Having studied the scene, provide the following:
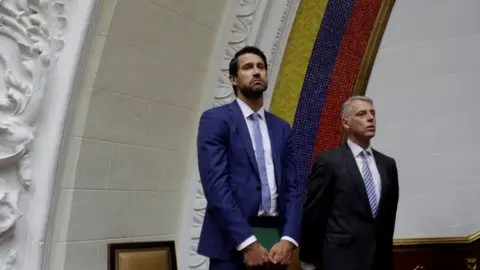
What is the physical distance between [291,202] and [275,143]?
0.61 feet

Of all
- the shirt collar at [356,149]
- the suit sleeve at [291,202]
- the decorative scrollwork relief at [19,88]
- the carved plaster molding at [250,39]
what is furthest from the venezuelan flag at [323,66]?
the decorative scrollwork relief at [19,88]

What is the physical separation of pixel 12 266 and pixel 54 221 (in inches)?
9.0

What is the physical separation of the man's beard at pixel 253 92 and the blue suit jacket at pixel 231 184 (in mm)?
49

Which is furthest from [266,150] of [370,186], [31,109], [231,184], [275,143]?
[31,109]

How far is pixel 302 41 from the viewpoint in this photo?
9.46 ft

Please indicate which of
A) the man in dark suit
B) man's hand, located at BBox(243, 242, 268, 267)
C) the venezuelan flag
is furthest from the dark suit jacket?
the venezuelan flag

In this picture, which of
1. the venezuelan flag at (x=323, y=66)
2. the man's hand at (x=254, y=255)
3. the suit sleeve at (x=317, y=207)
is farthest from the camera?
the venezuelan flag at (x=323, y=66)

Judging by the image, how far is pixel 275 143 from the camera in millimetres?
1730

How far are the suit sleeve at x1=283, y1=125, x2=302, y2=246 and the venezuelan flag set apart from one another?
1.04 m

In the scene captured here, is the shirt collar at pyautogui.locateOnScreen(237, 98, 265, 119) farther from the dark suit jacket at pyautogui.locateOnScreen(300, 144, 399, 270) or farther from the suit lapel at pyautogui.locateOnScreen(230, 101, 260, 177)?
the dark suit jacket at pyautogui.locateOnScreen(300, 144, 399, 270)

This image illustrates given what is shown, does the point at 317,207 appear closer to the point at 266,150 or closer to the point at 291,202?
the point at 291,202

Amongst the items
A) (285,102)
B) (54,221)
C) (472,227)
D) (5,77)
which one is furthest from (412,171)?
(5,77)

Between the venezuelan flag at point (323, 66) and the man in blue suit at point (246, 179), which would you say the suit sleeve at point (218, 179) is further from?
the venezuelan flag at point (323, 66)

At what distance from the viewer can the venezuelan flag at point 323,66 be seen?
2857 mm
